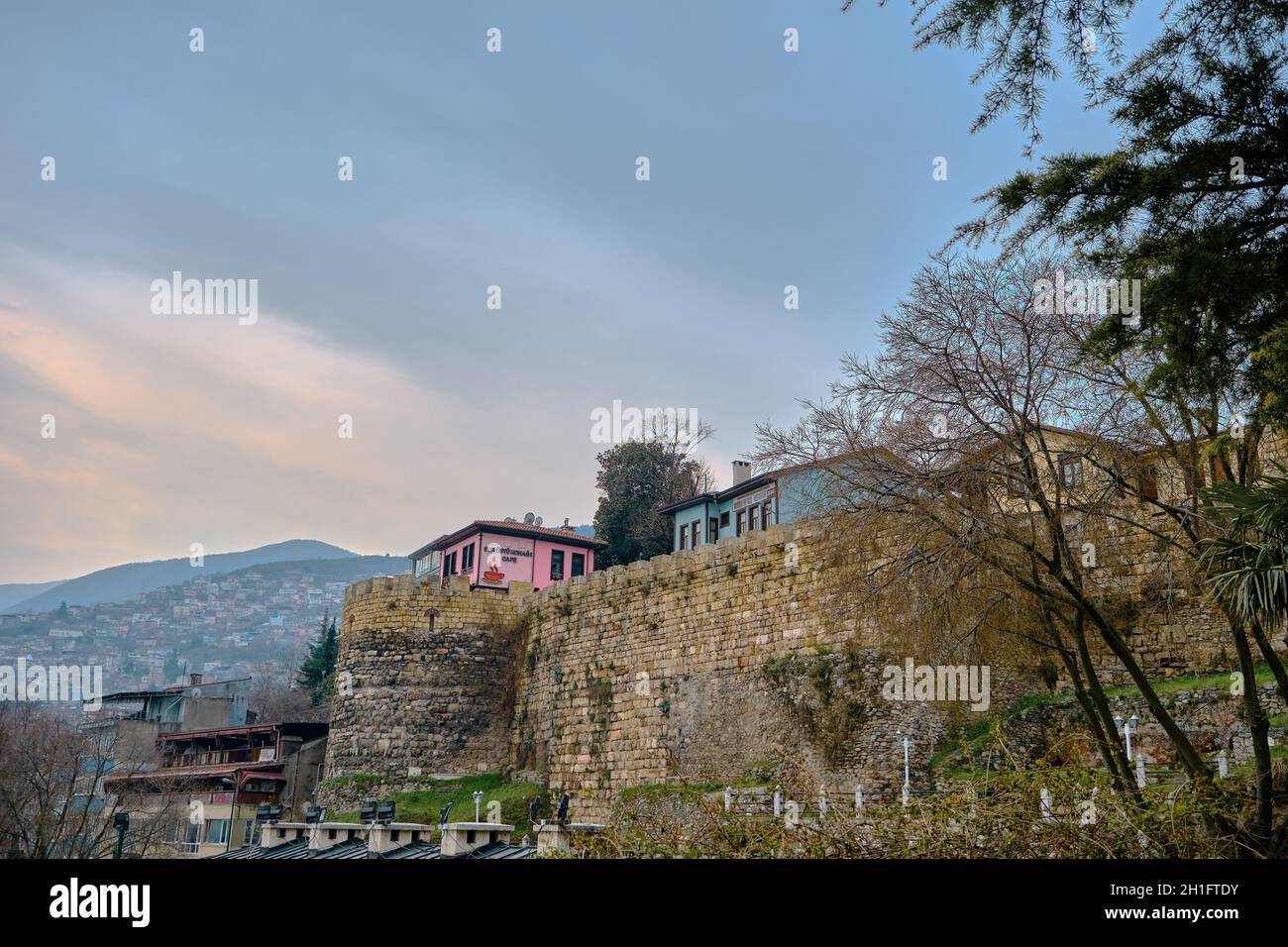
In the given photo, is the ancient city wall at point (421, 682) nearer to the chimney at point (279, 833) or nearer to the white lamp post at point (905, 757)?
the chimney at point (279, 833)

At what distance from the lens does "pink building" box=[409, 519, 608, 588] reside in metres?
49.2

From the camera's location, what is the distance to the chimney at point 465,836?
1364 cm

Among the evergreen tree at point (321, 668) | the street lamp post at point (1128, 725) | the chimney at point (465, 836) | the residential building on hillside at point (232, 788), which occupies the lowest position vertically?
the residential building on hillside at point (232, 788)

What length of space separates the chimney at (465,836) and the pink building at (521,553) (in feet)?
104

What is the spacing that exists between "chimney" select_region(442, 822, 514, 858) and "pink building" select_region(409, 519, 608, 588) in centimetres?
3176

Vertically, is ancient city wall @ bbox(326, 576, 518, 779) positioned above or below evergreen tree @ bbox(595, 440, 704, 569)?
below

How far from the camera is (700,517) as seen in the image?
43344 mm

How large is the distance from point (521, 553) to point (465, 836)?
114 ft

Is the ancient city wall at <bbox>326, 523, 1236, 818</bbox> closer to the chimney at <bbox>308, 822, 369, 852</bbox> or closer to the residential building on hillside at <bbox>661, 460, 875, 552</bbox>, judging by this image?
the chimney at <bbox>308, 822, 369, 852</bbox>

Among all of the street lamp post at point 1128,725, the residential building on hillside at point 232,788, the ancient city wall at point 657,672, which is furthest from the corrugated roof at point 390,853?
the residential building on hillside at point 232,788

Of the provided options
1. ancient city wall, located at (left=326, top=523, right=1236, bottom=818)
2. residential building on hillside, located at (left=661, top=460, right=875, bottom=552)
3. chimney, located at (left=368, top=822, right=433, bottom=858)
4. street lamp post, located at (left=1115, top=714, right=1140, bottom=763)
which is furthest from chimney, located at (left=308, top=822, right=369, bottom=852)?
residential building on hillside, located at (left=661, top=460, right=875, bottom=552)

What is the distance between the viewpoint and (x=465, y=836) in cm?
1538
